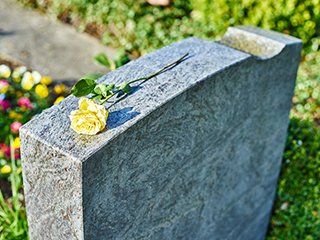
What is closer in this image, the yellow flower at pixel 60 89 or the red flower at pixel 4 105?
the red flower at pixel 4 105

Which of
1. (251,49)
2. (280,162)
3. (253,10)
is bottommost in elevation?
(280,162)

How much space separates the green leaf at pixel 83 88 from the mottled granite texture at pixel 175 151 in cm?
8

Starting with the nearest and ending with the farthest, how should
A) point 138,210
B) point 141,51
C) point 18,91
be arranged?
point 138,210 → point 18,91 → point 141,51

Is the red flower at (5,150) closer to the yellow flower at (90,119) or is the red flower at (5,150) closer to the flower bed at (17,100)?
the flower bed at (17,100)

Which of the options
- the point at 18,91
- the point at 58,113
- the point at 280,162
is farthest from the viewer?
the point at 18,91

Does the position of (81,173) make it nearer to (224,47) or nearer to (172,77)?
(172,77)

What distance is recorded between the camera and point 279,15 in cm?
419

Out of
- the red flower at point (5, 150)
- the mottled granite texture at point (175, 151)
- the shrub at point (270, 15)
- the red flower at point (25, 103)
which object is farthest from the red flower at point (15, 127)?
the shrub at point (270, 15)

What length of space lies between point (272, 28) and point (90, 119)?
8.98 feet

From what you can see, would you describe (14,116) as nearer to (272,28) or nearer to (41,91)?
(41,91)

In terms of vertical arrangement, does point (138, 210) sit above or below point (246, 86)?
below

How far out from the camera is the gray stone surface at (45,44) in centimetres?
425

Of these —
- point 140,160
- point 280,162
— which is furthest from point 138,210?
point 280,162

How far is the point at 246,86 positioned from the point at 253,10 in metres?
1.89
